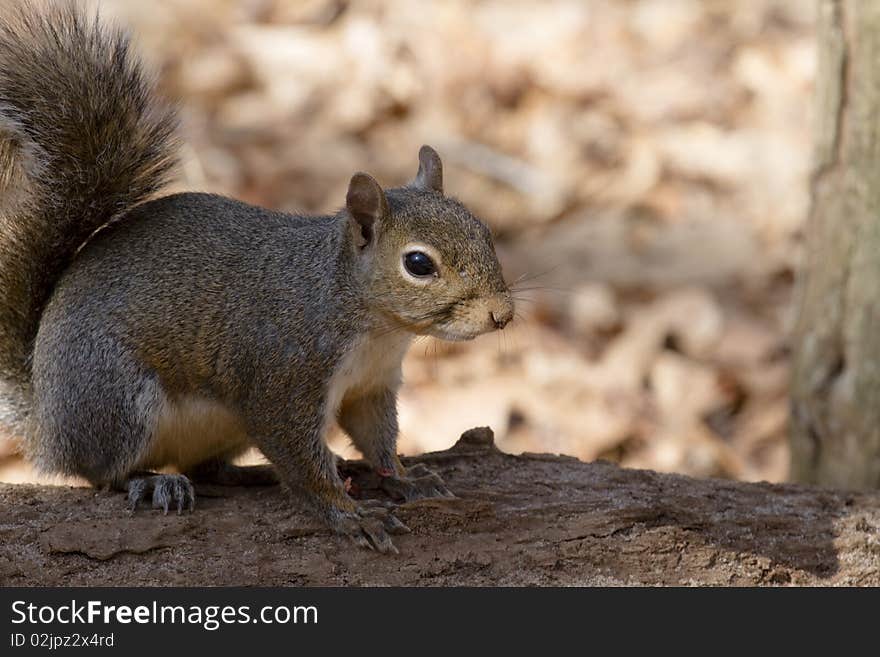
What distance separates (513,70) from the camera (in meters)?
5.57

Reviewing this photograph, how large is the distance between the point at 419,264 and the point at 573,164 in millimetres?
2874

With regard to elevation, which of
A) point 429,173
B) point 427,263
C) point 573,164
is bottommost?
point 427,263

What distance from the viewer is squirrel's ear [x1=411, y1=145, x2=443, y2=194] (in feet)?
9.32

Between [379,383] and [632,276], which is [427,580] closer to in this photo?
[379,383]

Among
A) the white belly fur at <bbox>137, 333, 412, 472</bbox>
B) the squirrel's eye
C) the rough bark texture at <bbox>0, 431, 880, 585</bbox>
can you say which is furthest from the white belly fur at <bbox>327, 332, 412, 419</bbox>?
the rough bark texture at <bbox>0, 431, 880, 585</bbox>

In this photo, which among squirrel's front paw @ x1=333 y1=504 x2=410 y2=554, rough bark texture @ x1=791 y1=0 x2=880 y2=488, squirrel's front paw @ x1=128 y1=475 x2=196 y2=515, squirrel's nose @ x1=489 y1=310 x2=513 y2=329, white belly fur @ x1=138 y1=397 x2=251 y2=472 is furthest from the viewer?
rough bark texture @ x1=791 y1=0 x2=880 y2=488

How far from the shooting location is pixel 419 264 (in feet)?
8.28

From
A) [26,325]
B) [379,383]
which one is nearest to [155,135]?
[26,325]

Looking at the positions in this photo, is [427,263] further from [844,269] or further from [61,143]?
[844,269]

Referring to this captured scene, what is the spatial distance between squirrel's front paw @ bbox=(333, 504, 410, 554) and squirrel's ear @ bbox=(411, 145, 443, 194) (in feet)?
2.52

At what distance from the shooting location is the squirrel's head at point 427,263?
2.48m

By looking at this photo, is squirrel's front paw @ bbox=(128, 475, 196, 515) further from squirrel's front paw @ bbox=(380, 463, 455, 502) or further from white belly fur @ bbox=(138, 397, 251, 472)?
squirrel's front paw @ bbox=(380, 463, 455, 502)

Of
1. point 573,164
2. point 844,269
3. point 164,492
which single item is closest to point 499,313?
point 164,492
